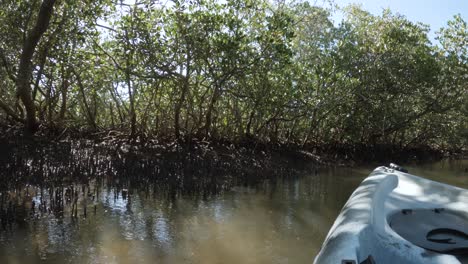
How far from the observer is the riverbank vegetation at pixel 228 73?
7293mm

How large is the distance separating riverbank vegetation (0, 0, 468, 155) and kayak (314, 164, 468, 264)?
4.36 m

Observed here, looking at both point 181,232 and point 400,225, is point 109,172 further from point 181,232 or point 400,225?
point 400,225

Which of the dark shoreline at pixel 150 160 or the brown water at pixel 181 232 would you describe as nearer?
the brown water at pixel 181 232

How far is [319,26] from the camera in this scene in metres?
11.3

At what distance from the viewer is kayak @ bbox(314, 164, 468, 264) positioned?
2.28 metres

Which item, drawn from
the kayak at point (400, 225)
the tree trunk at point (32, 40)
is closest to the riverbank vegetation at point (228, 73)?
the tree trunk at point (32, 40)

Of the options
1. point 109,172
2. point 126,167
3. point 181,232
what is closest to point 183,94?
point 126,167

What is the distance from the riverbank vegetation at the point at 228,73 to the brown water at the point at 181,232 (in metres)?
2.66

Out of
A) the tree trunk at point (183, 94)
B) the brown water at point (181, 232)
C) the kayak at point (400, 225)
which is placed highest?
the tree trunk at point (183, 94)

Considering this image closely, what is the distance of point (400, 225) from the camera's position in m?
2.87

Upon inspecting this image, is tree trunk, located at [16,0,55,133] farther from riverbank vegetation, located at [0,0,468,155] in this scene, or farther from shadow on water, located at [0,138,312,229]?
shadow on water, located at [0,138,312,229]

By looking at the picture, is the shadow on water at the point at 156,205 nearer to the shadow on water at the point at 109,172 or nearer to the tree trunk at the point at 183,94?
the shadow on water at the point at 109,172

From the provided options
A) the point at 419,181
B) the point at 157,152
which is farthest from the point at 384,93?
the point at 419,181

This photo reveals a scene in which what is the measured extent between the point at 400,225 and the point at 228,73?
5.22 metres
